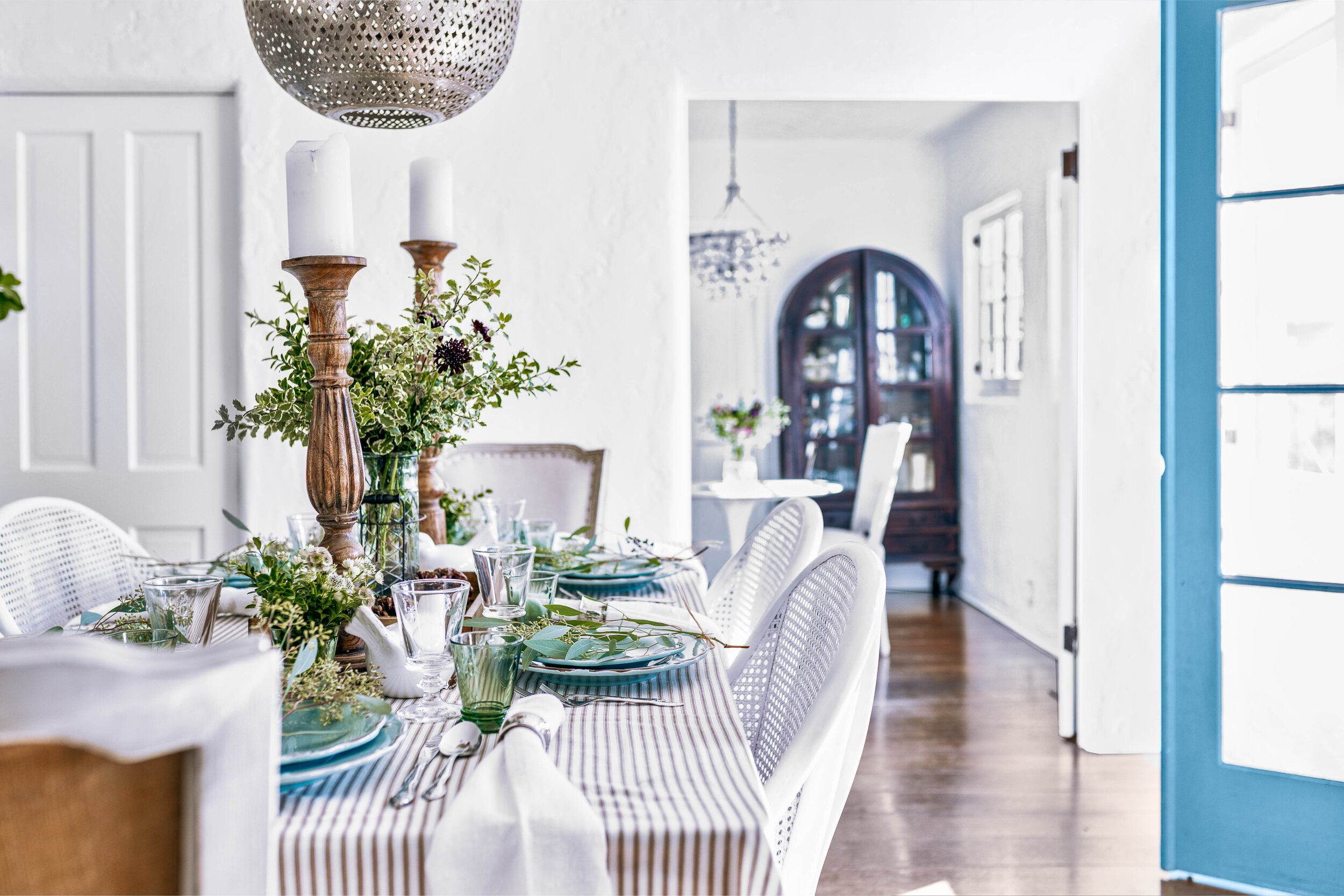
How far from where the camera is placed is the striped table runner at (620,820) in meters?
0.72

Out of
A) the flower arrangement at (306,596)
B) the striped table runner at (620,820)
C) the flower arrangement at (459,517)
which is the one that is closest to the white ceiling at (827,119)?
the flower arrangement at (459,517)

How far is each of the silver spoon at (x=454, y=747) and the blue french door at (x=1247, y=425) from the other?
1.65 meters

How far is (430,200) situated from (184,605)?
0.93 meters

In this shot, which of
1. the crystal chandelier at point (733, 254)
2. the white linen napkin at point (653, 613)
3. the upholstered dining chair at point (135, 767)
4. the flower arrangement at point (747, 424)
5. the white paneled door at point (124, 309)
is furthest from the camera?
the crystal chandelier at point (733, 254)

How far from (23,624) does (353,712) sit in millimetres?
948

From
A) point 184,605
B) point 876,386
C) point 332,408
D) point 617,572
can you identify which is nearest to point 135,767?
point 184,605

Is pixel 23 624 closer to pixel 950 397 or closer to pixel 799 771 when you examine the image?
pixel 799 771

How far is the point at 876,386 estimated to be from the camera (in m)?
5.14

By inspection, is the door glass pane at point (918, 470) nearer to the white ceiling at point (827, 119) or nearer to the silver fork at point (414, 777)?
the white ceiling at point (827, 119)

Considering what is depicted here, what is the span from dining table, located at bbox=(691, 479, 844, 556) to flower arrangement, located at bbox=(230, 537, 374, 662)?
295 cm

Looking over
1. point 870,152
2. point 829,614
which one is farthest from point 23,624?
point 870,152

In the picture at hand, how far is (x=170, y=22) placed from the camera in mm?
2744

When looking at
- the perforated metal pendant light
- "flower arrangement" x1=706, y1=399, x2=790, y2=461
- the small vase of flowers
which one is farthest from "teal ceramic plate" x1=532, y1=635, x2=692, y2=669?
"flower arrangement" x1=706, y1=399, x2=790, y2=461

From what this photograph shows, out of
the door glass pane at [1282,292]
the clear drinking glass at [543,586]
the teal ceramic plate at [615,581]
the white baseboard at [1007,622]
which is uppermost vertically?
the door glass pane at [1282,292]
